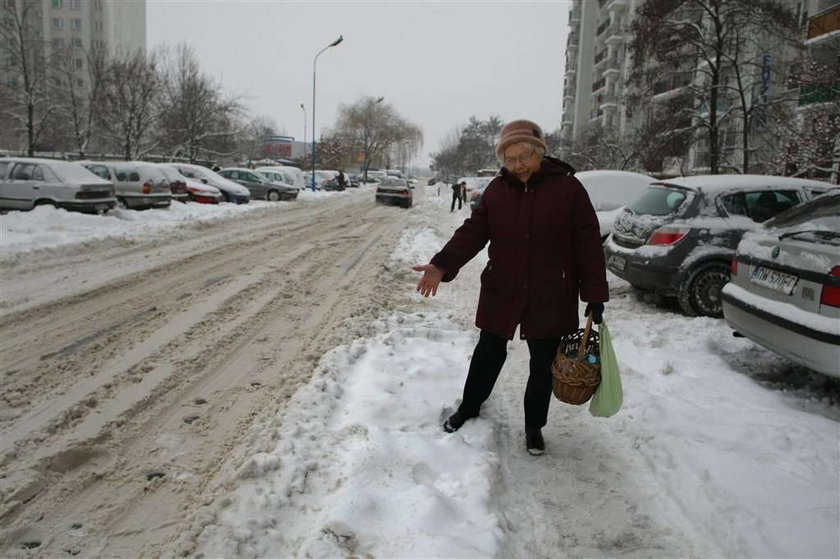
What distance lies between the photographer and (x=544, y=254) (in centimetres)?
308

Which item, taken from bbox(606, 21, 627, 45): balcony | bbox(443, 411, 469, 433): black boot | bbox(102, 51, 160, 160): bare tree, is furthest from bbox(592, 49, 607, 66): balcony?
bbox(443, 411, 469, 433): black boot

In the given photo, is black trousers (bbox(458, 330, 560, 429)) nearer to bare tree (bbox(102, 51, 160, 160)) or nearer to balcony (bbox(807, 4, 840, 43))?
balcony (bbox(807, 4, 840, 43))

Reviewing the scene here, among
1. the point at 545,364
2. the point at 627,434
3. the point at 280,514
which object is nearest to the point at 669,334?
the point at 627,434

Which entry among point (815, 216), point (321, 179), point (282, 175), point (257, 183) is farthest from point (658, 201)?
point (321, 179)

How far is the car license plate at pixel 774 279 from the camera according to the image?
4052mm

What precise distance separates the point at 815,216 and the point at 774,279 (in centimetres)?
67

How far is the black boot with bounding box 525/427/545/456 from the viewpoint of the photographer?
10.8ft

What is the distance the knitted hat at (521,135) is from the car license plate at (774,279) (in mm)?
2301

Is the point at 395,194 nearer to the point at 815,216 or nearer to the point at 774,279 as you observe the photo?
the point at 815,216

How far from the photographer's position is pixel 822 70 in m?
13.3

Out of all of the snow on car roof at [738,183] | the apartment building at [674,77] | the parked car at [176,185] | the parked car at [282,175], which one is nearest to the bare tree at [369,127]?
the apartment building at [674,77]

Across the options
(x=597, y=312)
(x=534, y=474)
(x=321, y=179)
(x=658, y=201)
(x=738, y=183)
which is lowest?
(x=534, y=474)

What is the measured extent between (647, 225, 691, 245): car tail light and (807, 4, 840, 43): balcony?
60.0 ft

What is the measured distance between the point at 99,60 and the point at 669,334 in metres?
35.6
